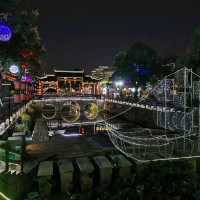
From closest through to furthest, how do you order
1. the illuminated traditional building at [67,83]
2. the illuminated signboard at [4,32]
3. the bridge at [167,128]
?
1. the bridge at [167,128]
2. the illuminated signboard at [4,32]
3. the illuminated traditional building at [67,83]

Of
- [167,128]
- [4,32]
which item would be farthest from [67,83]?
[4,32]

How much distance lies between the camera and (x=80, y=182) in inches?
348

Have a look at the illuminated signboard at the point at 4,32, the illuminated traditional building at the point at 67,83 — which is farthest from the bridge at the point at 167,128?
the illuminated traditional building at the point at 67,83

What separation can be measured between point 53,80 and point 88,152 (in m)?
52.7

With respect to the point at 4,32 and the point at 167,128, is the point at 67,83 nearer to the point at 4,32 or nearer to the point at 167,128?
the point at 167,128

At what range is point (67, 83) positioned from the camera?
64250 mm

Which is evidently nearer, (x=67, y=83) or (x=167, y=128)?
(x=167, y=128)

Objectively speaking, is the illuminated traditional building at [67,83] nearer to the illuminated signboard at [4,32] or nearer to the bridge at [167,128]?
the bridge at [167,128]

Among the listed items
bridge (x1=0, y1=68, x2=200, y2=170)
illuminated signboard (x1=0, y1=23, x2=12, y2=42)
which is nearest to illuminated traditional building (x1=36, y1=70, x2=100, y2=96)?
bridge (x1=0, y1=68, x2=200, y2=170)

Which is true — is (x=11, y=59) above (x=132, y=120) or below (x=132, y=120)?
above

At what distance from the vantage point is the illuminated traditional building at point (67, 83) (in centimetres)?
6162

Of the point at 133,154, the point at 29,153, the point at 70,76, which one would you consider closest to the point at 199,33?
the point at 133,154

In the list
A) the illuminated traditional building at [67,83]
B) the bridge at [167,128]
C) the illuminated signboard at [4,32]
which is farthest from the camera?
the illuminated traditional building at [67,83]

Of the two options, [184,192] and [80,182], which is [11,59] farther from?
[184,192]
